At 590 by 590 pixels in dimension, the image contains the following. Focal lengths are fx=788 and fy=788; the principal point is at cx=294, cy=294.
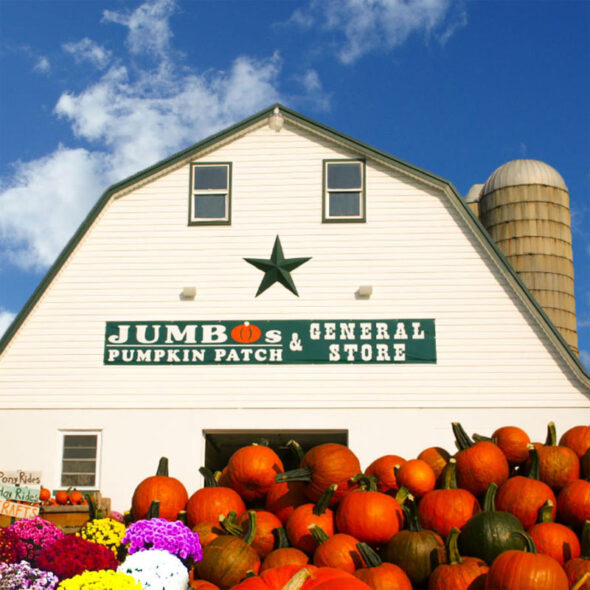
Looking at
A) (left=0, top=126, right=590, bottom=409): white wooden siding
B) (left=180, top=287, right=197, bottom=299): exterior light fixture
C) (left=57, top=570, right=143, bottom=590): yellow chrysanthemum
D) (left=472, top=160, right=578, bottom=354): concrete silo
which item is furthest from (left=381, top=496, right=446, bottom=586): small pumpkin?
(left=472, top=160, right=578, bottom=354): concrete silo

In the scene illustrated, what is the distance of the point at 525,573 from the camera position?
19.9 feet

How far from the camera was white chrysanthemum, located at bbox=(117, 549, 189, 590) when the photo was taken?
5.50 meters

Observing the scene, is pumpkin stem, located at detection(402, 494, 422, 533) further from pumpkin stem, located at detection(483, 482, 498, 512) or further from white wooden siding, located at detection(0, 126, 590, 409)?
white wooden siding, located at detection(0, 126, 590, 409)

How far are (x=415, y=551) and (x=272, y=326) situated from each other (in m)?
8.10

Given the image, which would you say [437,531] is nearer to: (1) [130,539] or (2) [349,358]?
(1) [130,539]

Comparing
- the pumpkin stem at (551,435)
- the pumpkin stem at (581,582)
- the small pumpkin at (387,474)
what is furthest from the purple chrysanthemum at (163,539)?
the pumpkin stem at (551,435)

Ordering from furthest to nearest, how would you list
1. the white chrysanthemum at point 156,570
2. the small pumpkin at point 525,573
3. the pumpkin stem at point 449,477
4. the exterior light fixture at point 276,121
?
the exterior light fixture at point 276,121 < the pumpkin stem at point 449,477 < the small pumpkin at point 525,573 < the white chrysanthemum at point 156,570

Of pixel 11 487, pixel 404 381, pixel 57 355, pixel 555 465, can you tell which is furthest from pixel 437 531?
pixel 57 355

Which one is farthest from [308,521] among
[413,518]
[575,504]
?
[575,504]

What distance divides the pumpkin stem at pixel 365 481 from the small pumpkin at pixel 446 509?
1.62 ft

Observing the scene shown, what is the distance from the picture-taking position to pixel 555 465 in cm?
809

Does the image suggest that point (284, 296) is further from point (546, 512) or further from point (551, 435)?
point (546, 512)

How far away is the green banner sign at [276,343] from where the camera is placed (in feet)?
47.5

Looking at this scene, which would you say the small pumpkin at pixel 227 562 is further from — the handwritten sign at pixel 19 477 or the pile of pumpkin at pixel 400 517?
the handwritten sign at pixel 19 477
